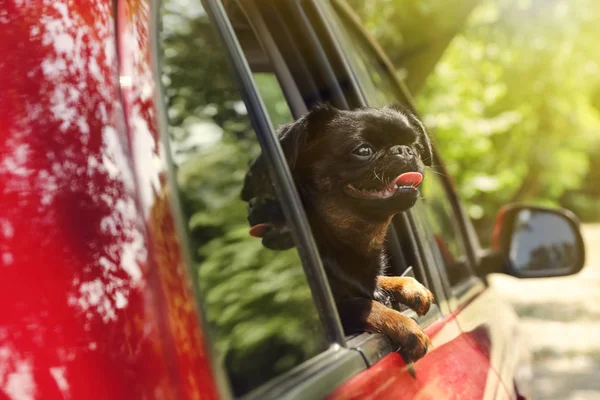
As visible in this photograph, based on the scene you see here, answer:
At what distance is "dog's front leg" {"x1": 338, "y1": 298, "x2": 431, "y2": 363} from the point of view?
4.53 feet

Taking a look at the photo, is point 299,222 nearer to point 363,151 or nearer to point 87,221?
point 363,151

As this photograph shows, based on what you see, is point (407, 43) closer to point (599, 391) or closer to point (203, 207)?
point (599, 391)

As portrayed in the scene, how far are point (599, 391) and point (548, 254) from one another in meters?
5.89

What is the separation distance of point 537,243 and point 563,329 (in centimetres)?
998

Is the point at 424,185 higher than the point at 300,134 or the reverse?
the reverse

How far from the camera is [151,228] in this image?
998mm

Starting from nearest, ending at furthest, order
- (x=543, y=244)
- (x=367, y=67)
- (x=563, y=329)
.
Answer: (x=367, y=67) < (x=543, y=244) < (x=563, y=329)

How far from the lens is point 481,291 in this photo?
3.06m

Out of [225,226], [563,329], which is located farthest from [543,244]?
[563,329]

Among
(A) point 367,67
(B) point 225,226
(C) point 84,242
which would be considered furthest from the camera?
(A) point 367,67

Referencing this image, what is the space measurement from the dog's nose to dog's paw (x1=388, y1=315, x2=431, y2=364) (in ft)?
0.97

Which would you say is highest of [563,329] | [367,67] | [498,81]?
[498,81]

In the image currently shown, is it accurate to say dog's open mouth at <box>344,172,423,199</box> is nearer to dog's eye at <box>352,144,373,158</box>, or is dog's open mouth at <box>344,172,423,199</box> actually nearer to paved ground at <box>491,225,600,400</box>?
dog's eye at <box>352,144,373,158</box>

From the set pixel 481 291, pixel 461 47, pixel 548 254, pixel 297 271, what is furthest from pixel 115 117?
pixel 461 47
